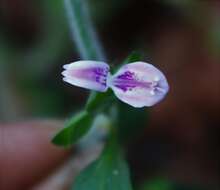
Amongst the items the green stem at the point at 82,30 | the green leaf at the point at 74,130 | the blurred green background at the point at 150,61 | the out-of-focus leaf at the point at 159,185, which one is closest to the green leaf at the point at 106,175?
the green leaf at the point at 74,130

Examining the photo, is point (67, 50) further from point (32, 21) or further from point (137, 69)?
point (137, 69)

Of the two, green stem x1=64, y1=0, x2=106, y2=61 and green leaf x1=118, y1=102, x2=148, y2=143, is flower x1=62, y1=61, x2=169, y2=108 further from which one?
green leaf x1=118, y1=102, x2=148, y2=143

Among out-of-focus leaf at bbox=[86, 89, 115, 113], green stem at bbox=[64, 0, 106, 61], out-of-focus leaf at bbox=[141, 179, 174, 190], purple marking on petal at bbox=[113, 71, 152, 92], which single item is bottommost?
out-of-focus leaf at bbox=[141, 179, 174, 190]

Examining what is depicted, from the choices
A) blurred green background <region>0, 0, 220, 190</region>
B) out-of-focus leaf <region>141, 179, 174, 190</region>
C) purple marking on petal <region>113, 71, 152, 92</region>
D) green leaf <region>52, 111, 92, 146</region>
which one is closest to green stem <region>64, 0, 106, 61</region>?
green leaf <region>52, 111, 92, 146</region>

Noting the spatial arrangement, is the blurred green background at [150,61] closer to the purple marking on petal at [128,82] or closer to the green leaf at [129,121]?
the green leaf at [129,121]

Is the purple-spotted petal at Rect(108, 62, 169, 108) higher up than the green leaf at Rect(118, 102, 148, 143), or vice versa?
the purple-spotted petal at Rect(108, 62, 169, 108)

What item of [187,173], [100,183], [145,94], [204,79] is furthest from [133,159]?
[145,94]

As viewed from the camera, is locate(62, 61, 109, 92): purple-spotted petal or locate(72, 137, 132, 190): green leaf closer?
locate(62, 61, 109, 92): purple-spotted petal
